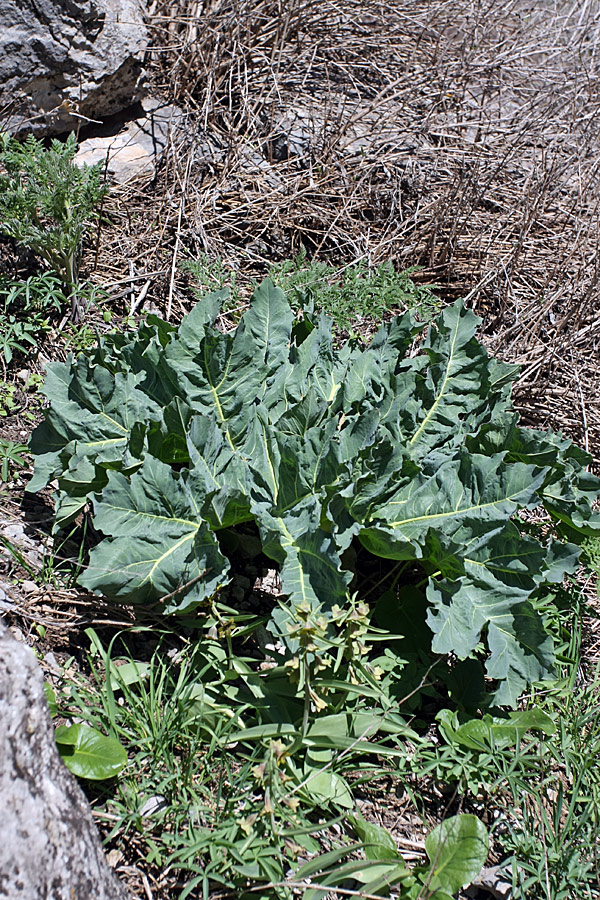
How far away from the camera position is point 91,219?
3.59 meters

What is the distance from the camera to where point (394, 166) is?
4133mm

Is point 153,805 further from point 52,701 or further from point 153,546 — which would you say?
point 153,546

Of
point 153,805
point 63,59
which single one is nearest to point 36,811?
point 153,805

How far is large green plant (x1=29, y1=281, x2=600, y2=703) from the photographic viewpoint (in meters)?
2.10

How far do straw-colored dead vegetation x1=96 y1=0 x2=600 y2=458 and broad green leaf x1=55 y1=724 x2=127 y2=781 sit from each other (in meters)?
2.09

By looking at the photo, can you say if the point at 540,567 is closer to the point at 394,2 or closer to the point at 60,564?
the point at 60,564

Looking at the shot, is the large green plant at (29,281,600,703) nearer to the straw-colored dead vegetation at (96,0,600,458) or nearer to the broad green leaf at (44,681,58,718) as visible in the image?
the broad green leaf at (44,681,58,718)

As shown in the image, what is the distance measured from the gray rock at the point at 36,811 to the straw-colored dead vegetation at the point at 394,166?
2.25 meters

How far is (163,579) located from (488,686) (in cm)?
114

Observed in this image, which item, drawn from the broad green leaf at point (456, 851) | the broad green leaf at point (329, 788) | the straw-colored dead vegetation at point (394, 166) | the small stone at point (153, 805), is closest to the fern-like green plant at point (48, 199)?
the straw-colored dead vegetation at point (394, 166)

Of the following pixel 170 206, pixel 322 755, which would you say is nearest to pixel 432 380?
pixel 322 755

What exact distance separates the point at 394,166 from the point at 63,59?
1.83 meters

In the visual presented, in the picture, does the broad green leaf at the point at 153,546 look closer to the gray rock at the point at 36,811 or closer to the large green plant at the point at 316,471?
the large green plant at the point at 316,471

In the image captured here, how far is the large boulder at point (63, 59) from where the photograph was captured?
132 inches
